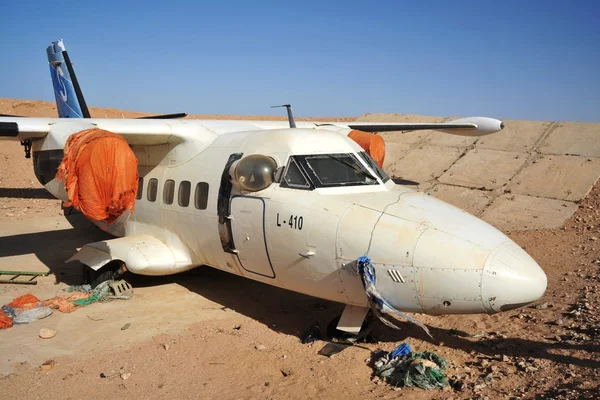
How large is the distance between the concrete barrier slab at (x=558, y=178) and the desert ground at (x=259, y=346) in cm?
565

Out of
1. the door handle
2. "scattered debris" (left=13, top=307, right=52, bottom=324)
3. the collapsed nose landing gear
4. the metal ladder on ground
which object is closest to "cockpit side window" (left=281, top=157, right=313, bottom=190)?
the door handle

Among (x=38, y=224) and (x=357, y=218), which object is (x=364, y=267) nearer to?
(x=357, y=218)

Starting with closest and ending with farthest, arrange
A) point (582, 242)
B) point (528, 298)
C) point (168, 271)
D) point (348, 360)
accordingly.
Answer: point (528, 298), point (348, 360), point (168, 271), point (582, 242)

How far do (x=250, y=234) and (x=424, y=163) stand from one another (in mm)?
13889

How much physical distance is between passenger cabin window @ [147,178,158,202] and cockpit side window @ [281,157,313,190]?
3.19 m

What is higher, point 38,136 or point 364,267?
point 38,136

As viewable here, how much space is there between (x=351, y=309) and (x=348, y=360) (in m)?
0.66

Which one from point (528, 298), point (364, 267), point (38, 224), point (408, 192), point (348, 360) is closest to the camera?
point (528, 298)

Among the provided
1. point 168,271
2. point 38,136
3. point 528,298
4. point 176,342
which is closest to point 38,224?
point 38,136

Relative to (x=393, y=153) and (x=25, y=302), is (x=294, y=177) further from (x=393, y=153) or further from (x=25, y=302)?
(x=393, y=153)

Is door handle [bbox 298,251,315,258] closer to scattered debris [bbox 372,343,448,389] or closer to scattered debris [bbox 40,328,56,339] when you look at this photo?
scattered debris [bbox 372,343,448,389]

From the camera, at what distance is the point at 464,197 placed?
1648 centimetres

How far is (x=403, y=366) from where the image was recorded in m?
5.93

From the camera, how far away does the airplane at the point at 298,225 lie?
5.59 metres
